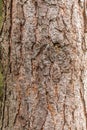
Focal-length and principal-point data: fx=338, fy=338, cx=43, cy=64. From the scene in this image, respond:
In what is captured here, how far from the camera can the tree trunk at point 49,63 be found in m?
1.70

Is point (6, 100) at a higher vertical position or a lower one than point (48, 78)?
lower

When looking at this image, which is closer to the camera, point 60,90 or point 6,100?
point 60,90

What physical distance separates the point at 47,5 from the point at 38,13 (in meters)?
0.06

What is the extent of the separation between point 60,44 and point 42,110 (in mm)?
347

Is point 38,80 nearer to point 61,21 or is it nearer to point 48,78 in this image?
point 48,78

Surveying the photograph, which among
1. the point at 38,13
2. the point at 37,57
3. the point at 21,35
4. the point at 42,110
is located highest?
the point at 38,13

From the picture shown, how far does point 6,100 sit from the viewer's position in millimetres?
1827

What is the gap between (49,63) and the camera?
170cm

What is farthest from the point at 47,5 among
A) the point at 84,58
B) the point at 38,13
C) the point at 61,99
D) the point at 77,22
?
the point at 61,99

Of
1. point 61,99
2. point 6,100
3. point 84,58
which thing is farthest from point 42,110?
point 84,58

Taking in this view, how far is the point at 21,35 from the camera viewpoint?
1738 millimetres

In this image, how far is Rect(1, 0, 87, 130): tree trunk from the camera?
5.57ft

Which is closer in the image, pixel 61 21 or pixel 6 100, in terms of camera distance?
pixel 61 21

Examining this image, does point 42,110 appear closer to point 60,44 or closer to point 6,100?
point 6,100
